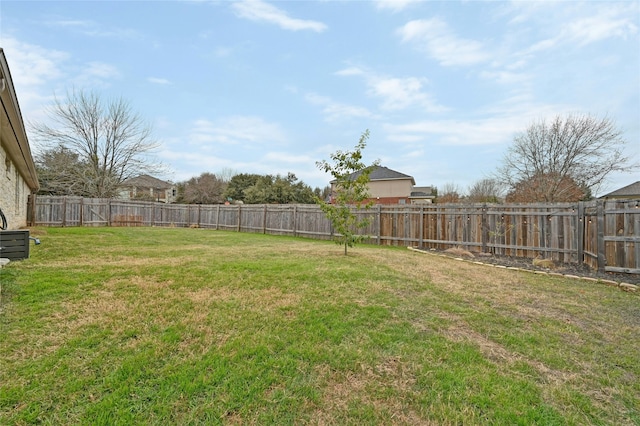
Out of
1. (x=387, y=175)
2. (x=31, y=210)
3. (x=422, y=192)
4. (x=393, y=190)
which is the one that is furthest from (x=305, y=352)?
(x=422, y=192)

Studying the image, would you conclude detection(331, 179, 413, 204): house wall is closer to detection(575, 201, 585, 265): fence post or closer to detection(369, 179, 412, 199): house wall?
detection(369, 179, 412, 199): house wall

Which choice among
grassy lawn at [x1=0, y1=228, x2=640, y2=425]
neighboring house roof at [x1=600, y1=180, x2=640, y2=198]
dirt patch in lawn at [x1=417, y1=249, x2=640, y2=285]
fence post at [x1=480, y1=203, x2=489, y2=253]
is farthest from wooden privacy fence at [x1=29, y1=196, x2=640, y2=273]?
neighboring house roof at [x1=600, y1=180, x2=640, y2=198]

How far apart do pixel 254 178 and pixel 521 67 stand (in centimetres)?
2804

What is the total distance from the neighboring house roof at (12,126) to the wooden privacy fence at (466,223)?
776 cm

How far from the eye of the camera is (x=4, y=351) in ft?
8.04

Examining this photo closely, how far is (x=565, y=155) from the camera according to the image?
16.8 metres

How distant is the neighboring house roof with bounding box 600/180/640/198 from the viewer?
22784mm

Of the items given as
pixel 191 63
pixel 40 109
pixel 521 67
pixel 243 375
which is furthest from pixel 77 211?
pixel 521 67

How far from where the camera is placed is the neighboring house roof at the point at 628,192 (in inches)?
897

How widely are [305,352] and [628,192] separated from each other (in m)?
32.4

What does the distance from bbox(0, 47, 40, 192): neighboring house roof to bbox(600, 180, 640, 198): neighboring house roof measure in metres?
32.2

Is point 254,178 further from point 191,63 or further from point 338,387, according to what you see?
point 338,387

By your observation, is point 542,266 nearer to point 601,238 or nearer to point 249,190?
point 601,238

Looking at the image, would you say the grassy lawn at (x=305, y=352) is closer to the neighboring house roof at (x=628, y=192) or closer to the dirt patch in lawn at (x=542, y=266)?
the dirt patch in lawn at (x=542, y=266)
